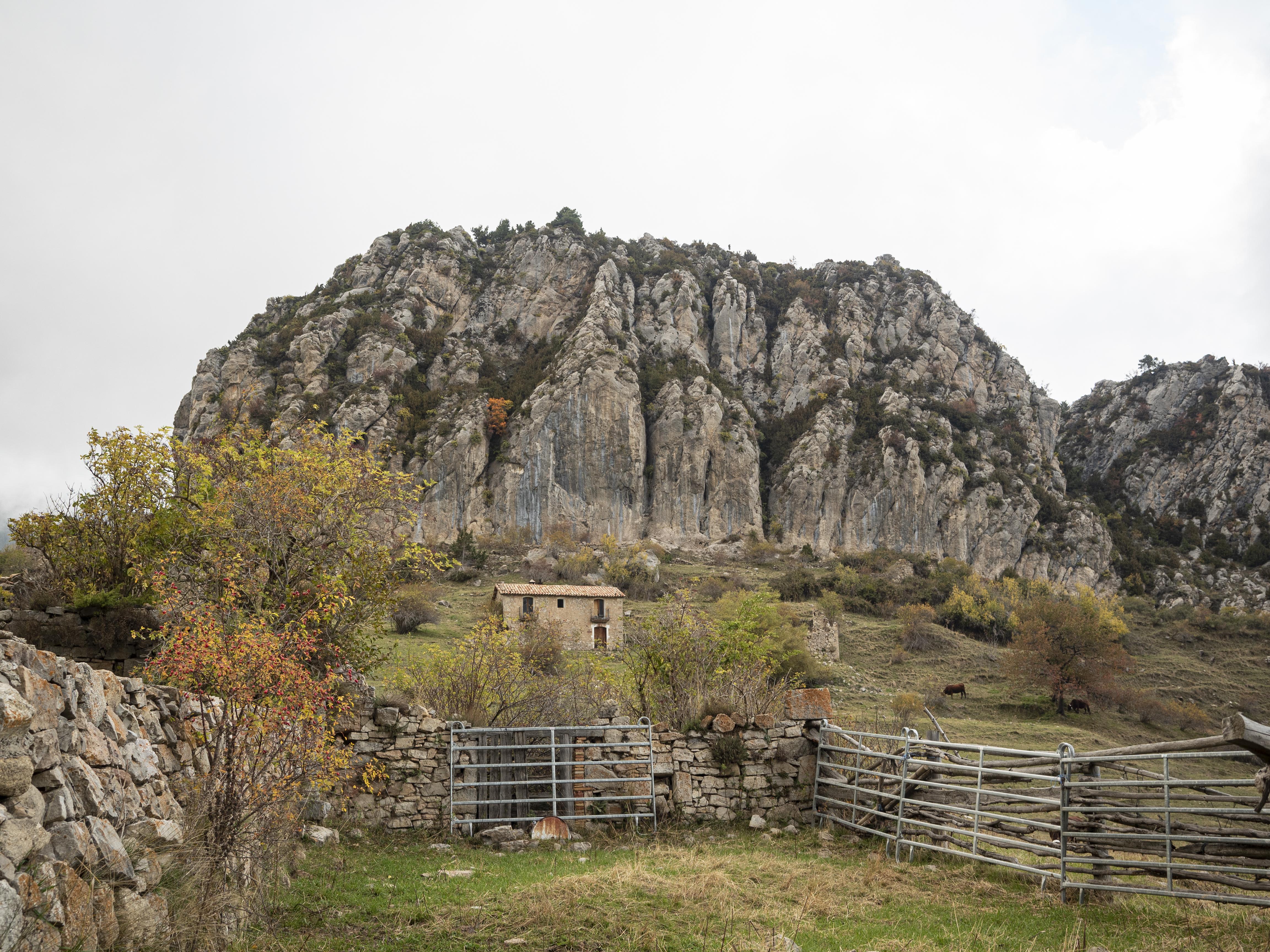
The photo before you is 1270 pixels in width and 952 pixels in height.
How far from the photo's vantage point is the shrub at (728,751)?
12812 mm

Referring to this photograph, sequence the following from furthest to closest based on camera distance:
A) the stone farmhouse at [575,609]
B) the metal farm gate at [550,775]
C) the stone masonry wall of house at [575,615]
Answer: the stone farmhouse at [575,609], the stone masonry wall of house at [575,615], the metal farm gate at [550,775]

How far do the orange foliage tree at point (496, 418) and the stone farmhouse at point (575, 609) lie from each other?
36.2 metres

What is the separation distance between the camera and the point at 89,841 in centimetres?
461

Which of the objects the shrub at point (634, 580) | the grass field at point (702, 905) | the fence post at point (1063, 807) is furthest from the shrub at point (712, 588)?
the fence post at point (1063, 807)

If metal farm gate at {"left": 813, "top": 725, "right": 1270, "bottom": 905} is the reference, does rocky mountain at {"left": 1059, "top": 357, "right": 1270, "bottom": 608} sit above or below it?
above

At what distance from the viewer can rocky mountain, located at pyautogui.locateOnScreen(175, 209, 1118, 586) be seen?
237 ft

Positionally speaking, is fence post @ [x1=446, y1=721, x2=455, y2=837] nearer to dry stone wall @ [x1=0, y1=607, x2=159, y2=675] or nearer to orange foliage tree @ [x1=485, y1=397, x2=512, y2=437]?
dry stone wall @ [x1=0, y1=607, x2=159, y2=675]

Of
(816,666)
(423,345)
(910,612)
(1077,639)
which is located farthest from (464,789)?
(423,345)

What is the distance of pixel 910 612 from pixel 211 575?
43.7 m

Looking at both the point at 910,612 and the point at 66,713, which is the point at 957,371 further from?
the point at 66,713

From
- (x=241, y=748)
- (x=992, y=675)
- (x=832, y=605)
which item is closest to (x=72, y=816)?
(x=241, y=748)

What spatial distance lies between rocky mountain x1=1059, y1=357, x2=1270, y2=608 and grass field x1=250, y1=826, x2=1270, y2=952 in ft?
253

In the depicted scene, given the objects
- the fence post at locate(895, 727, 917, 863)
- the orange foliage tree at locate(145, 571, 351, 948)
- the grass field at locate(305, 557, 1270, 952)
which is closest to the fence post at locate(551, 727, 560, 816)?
the grass field at locate(305, 557, 1270, 952)

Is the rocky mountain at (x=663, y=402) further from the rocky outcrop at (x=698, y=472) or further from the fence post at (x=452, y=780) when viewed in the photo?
the fence post at (x=452, y=780)
